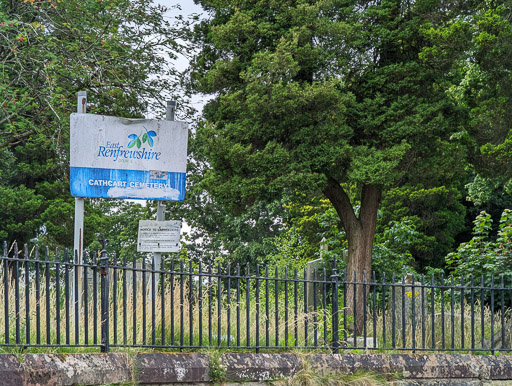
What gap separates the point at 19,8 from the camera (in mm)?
16688

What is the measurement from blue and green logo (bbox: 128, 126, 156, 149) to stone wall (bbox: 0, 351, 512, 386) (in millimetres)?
2936

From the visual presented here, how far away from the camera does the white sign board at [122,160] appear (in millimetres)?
8148

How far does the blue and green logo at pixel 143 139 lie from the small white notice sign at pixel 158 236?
36.9 inches

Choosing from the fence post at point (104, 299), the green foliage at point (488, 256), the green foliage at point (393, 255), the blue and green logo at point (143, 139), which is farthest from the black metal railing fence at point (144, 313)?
the green foliage at point (393, 255)

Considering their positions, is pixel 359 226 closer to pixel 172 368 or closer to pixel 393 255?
pixel 393 255

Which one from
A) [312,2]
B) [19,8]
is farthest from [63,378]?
[19,8]

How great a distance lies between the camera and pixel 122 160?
324 inches

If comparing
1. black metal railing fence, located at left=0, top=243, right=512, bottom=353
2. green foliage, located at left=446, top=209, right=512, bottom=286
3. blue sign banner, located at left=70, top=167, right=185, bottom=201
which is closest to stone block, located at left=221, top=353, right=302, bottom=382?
black metal railing fence, located at left=0, top=243, right=512, bottom=353

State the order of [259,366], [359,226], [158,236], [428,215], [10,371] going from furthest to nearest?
[428,215], [359,226], [158,236], [259,366], [10,371]

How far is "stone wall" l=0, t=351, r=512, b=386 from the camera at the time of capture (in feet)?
18.2

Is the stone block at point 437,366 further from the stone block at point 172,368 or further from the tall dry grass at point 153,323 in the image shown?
the stone block at point 172,368

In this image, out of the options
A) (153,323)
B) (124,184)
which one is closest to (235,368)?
(153,323)

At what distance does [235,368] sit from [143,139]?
3190mm

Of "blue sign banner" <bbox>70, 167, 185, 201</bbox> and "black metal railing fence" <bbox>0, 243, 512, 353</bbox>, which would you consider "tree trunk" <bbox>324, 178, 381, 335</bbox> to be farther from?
"blue sign banner" <bbox>70, 167, 185, 201</bbox>
